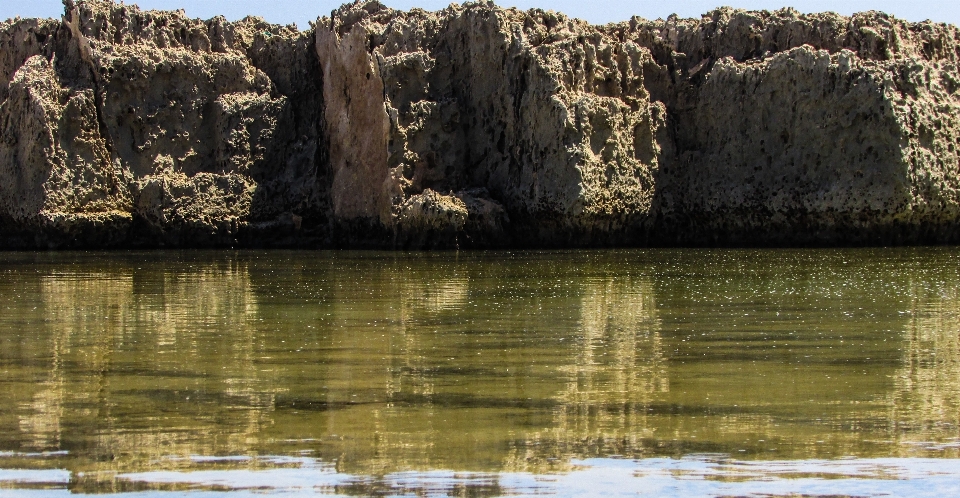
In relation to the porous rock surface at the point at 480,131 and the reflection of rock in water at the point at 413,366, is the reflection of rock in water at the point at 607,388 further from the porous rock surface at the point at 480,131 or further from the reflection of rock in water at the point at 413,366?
the porous rock surface at the point at 480,131

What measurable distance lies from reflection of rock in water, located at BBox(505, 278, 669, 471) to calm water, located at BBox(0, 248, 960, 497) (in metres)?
0.02

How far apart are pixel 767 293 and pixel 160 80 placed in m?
12.1

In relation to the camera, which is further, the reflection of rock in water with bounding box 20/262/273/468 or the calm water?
the reflection of rock in water with bounding box 20/262/273/468

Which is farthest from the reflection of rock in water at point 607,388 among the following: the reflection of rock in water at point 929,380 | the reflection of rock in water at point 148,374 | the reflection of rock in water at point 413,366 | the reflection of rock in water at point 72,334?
the reflection of rock in water at point 72,334

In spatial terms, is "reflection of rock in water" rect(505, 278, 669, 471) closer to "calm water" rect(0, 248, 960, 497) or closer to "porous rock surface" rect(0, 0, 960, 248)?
"calm water" rect(0, 248, 960, 497)

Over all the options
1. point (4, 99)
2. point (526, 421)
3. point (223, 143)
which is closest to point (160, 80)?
point (223, 143)

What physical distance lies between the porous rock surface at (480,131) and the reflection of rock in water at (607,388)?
343 inches

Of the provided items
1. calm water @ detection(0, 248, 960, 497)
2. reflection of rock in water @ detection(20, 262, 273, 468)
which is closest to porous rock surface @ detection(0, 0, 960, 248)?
calm water @ detection(0, 248, 960, 497)

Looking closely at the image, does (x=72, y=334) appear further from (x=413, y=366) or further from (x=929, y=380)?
(x=929, y=380)

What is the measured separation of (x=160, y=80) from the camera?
64.5 feet

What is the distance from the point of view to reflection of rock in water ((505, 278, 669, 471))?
4.70m

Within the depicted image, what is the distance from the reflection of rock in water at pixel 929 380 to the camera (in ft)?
16.3

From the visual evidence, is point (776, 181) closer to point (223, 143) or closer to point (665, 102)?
point (665, 102)

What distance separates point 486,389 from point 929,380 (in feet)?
6.83
